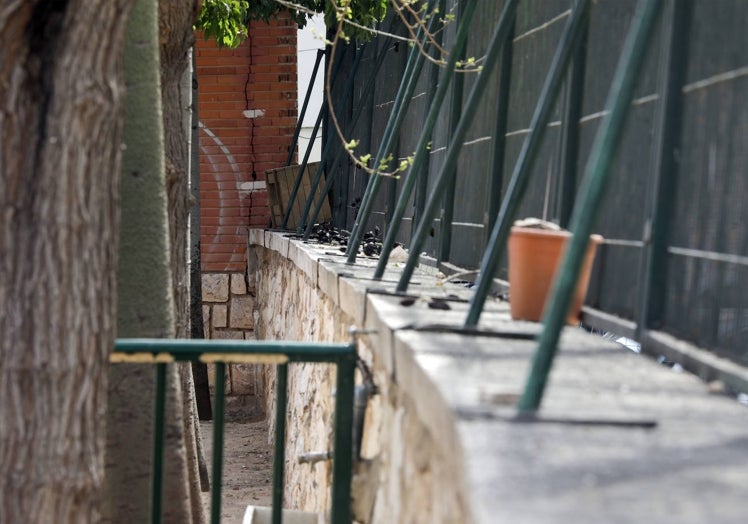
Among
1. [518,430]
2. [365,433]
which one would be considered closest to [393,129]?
[365,433]

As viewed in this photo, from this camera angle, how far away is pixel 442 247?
596cm

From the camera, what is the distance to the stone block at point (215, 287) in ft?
39.1

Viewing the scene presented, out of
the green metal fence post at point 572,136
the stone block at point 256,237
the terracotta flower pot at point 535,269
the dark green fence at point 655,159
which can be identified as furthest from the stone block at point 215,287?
the terracotta flower pot at point 535,269

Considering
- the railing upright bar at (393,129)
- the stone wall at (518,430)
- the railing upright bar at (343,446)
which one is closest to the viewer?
the stone wall at (518,430)

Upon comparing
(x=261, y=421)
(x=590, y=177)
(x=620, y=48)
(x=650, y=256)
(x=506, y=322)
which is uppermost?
(x=620, y=48)

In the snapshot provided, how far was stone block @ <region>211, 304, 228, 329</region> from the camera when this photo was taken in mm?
12016

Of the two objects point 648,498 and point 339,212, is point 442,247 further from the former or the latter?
point 339,212

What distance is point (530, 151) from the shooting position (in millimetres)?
3480

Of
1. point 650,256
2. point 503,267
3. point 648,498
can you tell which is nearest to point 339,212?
point 503,267

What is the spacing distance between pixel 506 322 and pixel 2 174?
175 cm

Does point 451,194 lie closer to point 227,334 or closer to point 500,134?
point 500,134

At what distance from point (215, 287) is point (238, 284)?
257 mm

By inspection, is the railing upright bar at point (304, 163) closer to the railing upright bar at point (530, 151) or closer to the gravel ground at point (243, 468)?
the gravel ground at point (243, 468)

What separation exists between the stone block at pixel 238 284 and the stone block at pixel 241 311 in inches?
2.6
